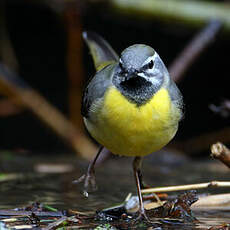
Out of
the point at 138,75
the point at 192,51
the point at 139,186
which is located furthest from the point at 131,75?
the point at 192,51

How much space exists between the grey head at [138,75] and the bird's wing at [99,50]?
4.50 ft

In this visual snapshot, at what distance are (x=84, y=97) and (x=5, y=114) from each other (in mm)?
3683

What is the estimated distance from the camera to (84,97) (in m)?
4.34

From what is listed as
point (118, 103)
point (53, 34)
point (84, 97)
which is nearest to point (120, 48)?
point (53, 34)

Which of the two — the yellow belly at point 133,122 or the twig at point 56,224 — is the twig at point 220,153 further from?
the twig at point 56,224

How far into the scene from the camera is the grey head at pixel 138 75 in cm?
362

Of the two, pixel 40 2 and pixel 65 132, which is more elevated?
pixel 40 2

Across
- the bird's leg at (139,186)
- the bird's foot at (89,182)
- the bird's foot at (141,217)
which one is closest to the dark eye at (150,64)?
the bird's leg at (139,186)

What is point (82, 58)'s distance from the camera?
834 cm

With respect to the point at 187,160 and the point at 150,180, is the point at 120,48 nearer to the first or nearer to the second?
the point at 187,160

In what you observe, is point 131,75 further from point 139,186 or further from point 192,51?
point 192,51

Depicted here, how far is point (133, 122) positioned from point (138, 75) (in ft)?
1.07

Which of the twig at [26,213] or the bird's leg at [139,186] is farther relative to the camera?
the bird's leg at [139,186]

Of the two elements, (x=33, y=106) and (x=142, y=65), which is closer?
(x=142, y=65)
